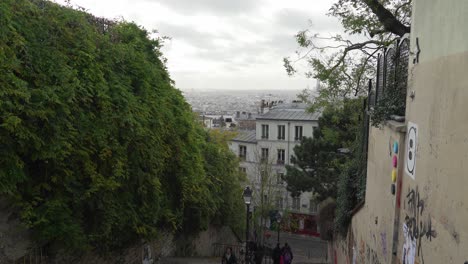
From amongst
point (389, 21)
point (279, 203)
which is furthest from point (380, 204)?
point (279, 203)

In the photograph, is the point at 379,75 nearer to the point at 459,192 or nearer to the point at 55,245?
the point at 459,192

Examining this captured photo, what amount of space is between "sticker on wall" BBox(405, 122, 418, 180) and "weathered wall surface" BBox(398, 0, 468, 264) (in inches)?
3.5

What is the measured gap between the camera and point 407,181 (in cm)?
600

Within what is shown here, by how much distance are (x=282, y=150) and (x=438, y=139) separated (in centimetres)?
4325

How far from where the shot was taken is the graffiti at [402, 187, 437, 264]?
16.1 feet

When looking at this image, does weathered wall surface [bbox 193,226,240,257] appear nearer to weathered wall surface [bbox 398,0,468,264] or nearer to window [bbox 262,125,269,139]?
weathered wall surface [bbox 398,0,468,264]

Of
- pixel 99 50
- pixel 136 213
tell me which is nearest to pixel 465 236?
pixel 136 213

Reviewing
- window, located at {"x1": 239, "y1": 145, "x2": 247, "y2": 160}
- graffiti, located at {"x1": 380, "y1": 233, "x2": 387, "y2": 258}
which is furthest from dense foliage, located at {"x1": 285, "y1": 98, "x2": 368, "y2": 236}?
window, located at {"x1": 239, "y1": 145, "x2": 247, "y2": 160}

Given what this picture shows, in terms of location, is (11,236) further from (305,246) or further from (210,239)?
(305,246)

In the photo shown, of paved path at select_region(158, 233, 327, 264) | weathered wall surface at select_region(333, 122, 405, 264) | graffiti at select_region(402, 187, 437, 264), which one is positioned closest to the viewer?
graffiti at select_region(402, 187, 437, 264)

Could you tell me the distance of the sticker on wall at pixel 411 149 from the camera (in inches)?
Answer: 223

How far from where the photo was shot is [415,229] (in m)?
5.38

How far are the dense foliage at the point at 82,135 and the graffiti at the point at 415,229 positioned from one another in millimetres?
5178

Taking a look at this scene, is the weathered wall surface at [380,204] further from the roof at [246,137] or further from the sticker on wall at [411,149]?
the roof at [246,137]
